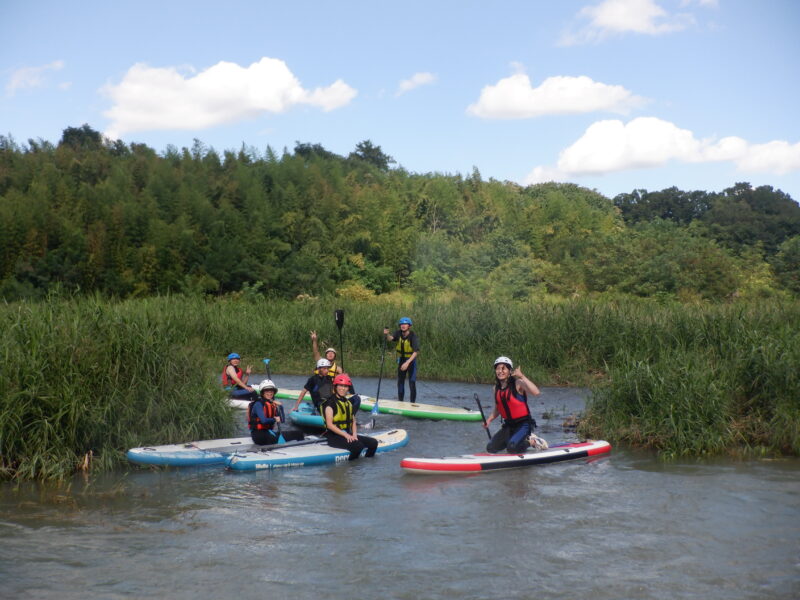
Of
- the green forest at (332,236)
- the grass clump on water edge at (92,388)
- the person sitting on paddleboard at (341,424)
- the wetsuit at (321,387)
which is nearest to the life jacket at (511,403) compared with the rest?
the person sitting on paddleboard at (341,424)

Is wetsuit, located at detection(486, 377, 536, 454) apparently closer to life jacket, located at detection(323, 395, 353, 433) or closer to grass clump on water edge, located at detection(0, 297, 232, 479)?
life jacket, located at detection(323, 395, 353, 433)

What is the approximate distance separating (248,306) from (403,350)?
938cm

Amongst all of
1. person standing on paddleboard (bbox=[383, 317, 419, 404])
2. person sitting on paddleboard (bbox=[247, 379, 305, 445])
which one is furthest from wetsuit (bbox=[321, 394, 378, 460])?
person standing on paddleboard (bbox=[383, 317, 419, 404])

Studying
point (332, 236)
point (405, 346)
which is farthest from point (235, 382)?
point (332, 236)

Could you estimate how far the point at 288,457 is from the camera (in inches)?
392

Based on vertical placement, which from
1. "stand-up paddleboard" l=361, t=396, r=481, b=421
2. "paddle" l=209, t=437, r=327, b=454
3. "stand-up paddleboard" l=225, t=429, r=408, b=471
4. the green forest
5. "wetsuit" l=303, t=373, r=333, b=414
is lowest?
"stand-up paddleboard" l=225, t=429, r=408, b=471

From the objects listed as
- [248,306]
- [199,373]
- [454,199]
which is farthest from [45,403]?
[454,199]

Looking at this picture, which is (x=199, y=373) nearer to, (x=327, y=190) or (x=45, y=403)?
(x=45, y=403)

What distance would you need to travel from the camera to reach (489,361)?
17.7 meters

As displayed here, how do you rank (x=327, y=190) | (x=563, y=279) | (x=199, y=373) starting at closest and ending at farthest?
(x=199, y=373) → (x=563, y=279) → (x=327, y=190)

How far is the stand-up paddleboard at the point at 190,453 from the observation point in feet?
30.6

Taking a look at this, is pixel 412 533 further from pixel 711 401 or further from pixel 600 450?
pixel 711 401

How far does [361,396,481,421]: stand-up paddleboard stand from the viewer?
13172 millimetres

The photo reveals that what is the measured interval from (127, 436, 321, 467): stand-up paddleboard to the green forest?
711 inches
